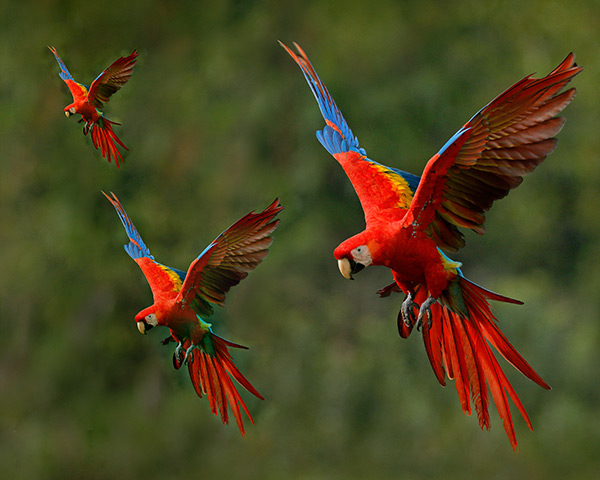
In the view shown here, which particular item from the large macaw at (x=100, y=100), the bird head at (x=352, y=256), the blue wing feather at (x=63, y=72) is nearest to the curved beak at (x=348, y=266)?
the bird head at (x=352, y=256)

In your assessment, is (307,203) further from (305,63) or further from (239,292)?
(305,63)

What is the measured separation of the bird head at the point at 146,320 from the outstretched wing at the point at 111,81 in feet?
1.11

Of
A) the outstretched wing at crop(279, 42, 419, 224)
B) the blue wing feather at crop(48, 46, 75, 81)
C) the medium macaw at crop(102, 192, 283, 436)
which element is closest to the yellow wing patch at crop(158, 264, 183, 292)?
the medium macaw at crop(102, 192, 283, 436)

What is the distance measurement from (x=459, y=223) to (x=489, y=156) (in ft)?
0.21

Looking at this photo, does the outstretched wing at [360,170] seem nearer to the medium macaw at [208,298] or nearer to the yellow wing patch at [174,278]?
the medium macaw at [208,298]

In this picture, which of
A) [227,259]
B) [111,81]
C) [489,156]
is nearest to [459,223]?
[489,156]

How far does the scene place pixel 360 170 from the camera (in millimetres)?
699

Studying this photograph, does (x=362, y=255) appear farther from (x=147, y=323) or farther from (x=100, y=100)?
(x=100, y=100)

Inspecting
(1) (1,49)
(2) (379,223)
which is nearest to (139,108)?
(1) (1,49)

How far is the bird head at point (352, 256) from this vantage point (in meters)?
0.56

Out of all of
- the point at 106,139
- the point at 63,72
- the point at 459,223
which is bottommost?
the point at 459,223

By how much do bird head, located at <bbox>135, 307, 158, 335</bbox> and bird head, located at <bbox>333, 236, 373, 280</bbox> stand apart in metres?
0.23

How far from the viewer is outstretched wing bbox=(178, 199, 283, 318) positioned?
65 centimetres

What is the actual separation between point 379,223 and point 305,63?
171 mm
